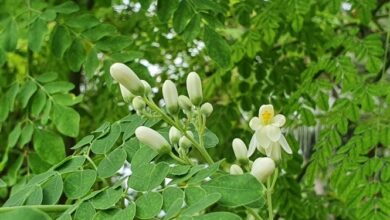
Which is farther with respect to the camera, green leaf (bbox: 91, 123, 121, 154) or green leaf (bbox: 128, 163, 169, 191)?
green leaf (bbox: 91, 123, 121, 154)

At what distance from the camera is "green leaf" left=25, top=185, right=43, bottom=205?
0.88 m

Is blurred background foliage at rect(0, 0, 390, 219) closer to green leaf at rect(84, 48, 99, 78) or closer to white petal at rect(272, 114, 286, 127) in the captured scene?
green leaf at rect(84, 48, 99, 78)

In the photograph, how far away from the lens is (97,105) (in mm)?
2229

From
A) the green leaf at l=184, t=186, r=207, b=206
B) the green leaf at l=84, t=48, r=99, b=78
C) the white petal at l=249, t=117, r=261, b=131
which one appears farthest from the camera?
the green leaf at l=84, t=48, r=99, b=78

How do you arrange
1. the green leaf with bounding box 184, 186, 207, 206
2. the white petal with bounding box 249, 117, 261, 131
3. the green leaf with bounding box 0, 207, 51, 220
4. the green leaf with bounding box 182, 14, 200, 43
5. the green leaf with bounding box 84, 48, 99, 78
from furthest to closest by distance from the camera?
the green leaf with bounding box 84, 48, 99, 78 < the green leaf with bounding box 182, 14, 200, 43 < the white petal with bounding box 249, 117, 261, 131 < the green leaf with bounding box 184, 186, 207, 206 < the green leaf with bounding box 0, 207, 51, 220

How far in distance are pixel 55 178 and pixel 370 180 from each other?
0.76m

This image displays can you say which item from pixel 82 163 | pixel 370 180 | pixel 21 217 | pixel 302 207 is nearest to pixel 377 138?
pixel 370 180

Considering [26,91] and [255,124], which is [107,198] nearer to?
[255,124]

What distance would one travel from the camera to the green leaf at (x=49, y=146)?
5.11ft

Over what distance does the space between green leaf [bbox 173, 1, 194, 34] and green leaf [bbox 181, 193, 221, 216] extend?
0.75m

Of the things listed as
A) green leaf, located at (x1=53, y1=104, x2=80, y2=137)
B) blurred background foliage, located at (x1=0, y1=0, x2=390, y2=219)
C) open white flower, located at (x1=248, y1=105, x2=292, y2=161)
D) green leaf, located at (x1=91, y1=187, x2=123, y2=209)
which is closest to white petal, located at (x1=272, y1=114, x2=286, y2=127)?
open white flower, located at (x1=248, y1=105, x2=292, y2=161)

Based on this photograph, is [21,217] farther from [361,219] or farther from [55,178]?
[361,219]

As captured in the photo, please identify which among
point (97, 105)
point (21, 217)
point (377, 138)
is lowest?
point (97, 105)

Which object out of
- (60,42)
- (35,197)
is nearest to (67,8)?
(60,42)
